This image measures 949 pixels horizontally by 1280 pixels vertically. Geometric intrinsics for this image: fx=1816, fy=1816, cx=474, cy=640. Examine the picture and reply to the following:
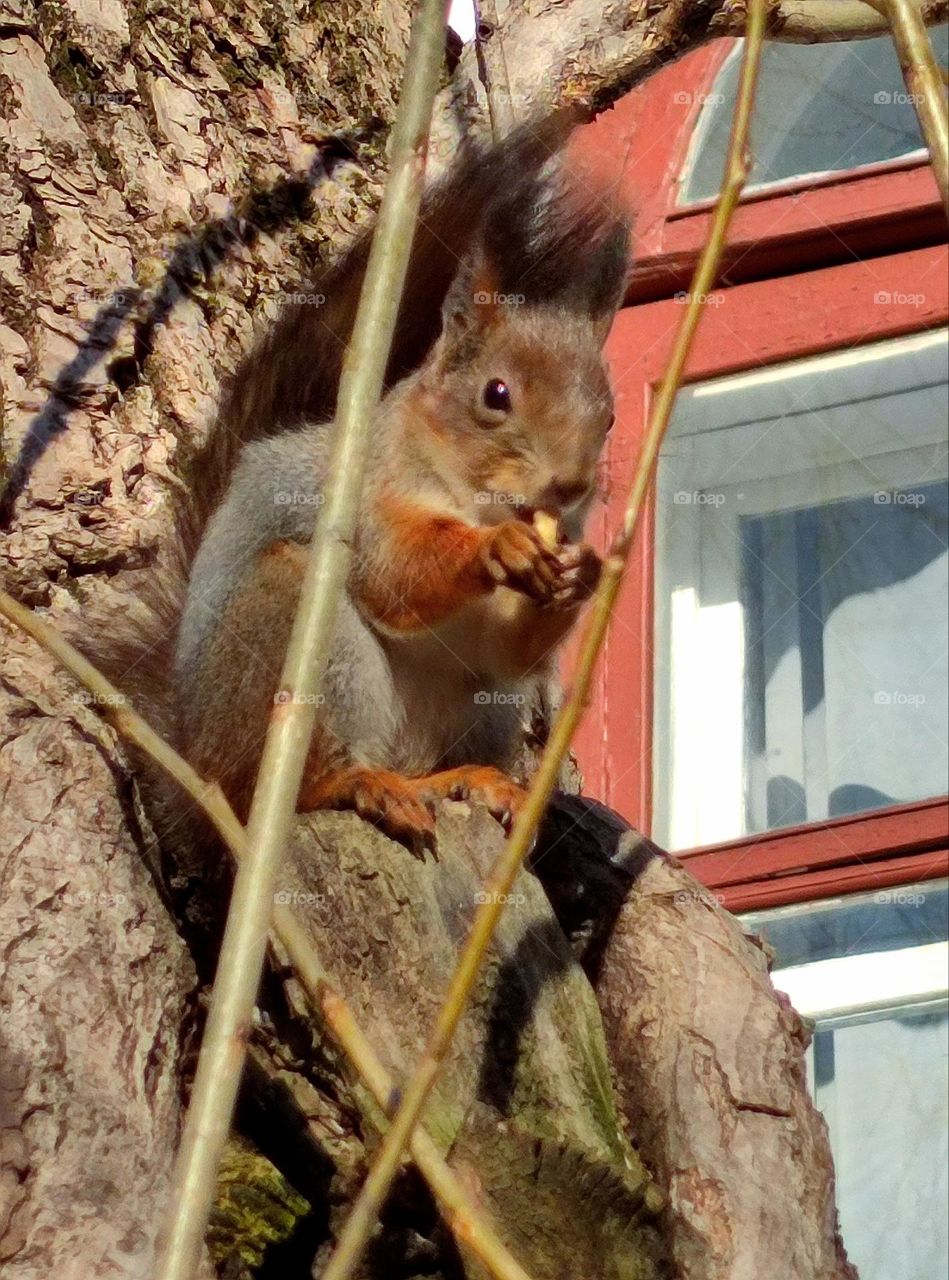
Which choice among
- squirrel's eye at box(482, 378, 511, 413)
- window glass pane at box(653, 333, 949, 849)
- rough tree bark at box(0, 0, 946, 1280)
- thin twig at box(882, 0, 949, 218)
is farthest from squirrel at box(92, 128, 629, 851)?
window glass pane at box(653, 333, 949, 849)

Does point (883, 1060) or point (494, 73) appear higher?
point (494, 73)

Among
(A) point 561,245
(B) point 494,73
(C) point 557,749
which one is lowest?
(C) point 557,749

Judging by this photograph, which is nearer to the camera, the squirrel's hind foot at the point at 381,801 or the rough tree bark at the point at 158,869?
the rough tree bark at the point at 158,869

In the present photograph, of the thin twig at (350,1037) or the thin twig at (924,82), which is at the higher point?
the thin twig at (924,82)

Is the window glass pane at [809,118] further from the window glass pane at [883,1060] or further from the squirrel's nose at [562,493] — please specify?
the squirrel's nose at [562,493]

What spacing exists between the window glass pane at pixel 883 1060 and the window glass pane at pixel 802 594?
0.35 metres

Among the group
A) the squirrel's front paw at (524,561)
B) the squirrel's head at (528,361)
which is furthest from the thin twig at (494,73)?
the squirrel's front paw at (524,561)

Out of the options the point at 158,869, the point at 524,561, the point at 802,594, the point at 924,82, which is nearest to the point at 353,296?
the point at 524,561

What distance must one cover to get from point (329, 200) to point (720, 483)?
6.32 feet

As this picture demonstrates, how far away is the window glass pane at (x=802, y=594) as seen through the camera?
4047 mm

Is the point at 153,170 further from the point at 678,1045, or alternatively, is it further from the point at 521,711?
the point at 678,1045

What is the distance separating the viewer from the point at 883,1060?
3.60 m

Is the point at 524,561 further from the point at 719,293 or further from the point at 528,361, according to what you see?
the point at 719,293

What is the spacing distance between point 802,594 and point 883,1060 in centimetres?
116
